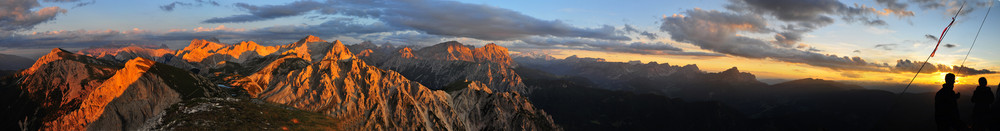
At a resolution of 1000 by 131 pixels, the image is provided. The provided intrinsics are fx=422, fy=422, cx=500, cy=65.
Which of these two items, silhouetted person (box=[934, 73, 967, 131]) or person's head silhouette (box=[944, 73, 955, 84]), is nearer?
silhouetted person (box=[934, 73, 967, 131])

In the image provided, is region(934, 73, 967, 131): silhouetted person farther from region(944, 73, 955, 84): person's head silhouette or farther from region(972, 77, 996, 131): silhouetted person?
region(972, 77, 996, 131): silhouetted person

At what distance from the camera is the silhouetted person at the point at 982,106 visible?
152 feet

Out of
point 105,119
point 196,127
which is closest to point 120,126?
point 105,119

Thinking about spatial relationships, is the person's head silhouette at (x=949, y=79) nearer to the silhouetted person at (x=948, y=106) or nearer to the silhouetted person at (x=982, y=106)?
the silhouetted person at (x=948, y=106)

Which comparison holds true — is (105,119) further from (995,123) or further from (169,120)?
(995,123)

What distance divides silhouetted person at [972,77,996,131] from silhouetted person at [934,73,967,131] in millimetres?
4549

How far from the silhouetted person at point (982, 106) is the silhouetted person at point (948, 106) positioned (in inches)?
179

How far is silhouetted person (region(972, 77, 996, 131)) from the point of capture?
4628 centimetres

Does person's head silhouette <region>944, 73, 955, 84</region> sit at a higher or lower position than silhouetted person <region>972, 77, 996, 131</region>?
higher

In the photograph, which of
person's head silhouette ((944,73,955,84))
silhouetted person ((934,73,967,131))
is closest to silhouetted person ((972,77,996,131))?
person's head silhouette ((944,73,955,84))

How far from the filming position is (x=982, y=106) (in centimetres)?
4806

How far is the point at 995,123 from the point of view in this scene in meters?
48.5

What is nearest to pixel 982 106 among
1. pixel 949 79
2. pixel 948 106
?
pixel 949 79

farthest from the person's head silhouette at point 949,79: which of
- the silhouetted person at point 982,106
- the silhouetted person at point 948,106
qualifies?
the silhouetted person at point 982,106
